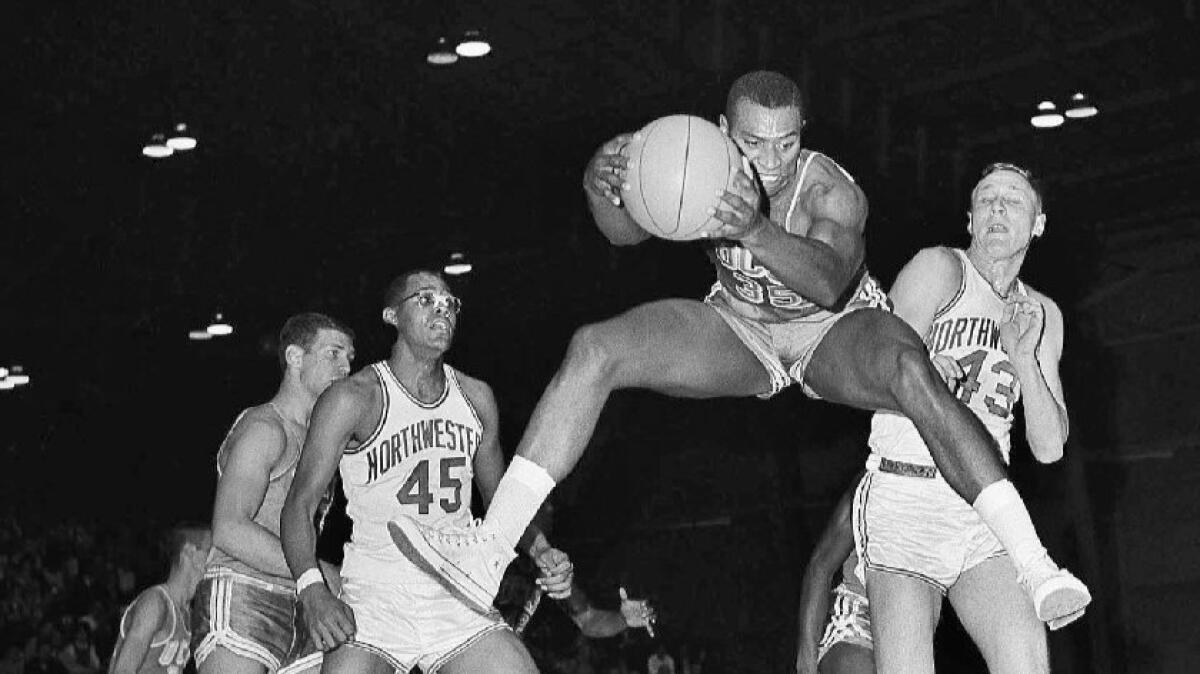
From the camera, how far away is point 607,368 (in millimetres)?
4258

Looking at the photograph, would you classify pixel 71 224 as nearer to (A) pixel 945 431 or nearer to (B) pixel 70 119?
(B) pixel 70 119

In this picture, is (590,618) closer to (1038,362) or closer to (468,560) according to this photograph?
(468,560)

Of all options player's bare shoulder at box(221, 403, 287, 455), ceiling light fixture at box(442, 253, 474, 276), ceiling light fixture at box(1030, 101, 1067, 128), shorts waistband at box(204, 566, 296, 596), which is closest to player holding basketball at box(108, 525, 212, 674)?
shorts waistband at box(204, 566, 296, 596)

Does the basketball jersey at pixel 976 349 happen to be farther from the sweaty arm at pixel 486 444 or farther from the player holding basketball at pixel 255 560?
the player holding basketball at pixel 255 560

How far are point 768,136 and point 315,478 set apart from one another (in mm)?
1922

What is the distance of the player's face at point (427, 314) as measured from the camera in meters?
5.84

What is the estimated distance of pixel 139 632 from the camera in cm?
716

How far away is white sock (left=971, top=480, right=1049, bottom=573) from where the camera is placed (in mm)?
4211

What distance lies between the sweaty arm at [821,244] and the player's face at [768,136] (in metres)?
0.12

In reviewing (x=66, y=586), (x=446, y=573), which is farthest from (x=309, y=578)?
(x=66, y=586)

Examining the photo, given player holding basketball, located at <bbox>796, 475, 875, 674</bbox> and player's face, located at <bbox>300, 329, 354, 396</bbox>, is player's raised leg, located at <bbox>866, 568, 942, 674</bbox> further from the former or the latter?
player's face, located at <bbox>300, 329, 354, 396</bbox>

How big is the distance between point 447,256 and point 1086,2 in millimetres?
4831

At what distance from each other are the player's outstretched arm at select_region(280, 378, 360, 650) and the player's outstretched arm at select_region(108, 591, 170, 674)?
5.78ft

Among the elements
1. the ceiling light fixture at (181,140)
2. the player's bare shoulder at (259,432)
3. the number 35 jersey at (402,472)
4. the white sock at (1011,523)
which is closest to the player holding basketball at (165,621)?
the player's bare shoulder at (259,432)
